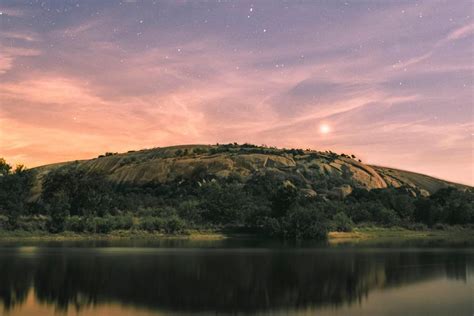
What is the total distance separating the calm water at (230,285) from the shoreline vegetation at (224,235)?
4701 centimetres

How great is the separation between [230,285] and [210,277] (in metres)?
4.73

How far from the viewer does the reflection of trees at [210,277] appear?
3750 cm

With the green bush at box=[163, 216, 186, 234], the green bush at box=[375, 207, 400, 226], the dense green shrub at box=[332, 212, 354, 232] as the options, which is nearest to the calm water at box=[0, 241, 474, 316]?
the green bush at box=[163, 216, 186, 234]

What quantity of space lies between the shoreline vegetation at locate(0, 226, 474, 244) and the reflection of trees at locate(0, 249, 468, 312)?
4500cm

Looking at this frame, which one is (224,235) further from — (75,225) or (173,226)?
(75,225)

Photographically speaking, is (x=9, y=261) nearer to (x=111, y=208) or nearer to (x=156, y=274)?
(x=156, y=274)

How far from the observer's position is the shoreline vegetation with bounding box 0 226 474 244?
114938 millimetres

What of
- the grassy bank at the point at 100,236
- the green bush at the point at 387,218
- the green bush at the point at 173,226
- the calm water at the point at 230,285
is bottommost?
the calm water at the point at 230,285

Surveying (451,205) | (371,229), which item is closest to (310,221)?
(371,229)

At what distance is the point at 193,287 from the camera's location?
1674 inches

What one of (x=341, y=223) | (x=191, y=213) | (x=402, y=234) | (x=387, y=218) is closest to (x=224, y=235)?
(x=191, y=213)

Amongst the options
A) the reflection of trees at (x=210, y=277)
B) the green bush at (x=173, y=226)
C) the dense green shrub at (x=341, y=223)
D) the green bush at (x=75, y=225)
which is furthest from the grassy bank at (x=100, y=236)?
the reflection of trees at (x=210, y=277)

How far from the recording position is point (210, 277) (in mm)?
48625

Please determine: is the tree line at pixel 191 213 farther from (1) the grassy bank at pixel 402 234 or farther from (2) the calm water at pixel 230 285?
(2) the calm water at pixel 230 285
